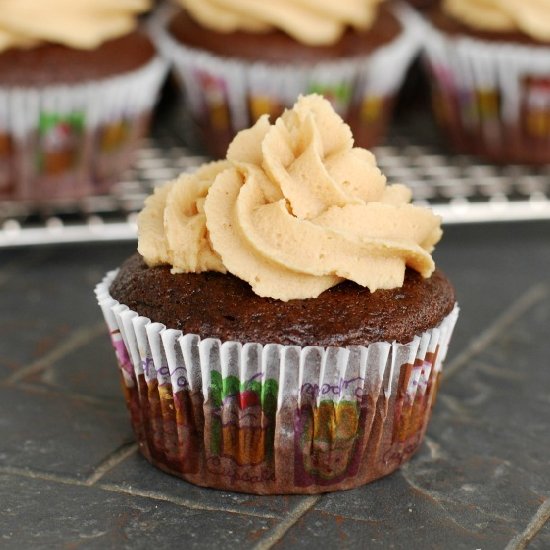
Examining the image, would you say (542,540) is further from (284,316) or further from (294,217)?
(294,217)

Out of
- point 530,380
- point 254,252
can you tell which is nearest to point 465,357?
point 530,380

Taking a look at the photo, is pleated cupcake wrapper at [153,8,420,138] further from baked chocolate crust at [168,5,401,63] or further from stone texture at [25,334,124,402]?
stone texture at [25,334,124,402]

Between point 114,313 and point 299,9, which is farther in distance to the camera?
point 299,9

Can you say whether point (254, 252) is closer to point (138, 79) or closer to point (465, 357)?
point (465, 357)

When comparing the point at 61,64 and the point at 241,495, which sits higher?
the point at 61,64

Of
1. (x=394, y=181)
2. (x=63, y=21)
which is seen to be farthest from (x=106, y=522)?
(x=394, y=181)

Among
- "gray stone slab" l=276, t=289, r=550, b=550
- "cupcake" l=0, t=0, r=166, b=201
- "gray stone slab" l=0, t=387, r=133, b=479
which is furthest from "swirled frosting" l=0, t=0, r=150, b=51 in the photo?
"gray stone slab" l=276, t=289, r=550, b=550
